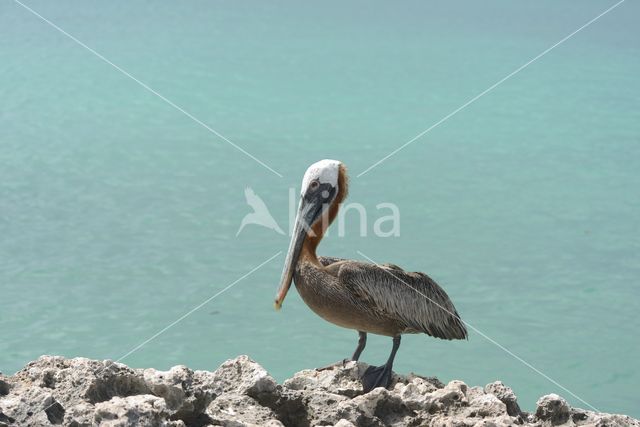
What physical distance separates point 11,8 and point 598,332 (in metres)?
8.87

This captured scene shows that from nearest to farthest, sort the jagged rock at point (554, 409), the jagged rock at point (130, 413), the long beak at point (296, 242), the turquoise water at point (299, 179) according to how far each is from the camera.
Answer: the jagged rock at point (130, 413) → the jagged rock at point (554, 409) → the long beak at point (296, 242) → the turquoise water at point (299, 179)

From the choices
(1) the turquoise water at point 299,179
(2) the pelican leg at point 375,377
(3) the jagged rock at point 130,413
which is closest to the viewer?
(3) the jagged rock at point 130,413

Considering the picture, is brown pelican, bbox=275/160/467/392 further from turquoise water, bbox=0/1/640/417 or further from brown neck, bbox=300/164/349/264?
turquoise water, bbox=0/1/640/417

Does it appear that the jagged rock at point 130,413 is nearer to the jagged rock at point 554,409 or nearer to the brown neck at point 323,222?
the jagged rock at point 554,409

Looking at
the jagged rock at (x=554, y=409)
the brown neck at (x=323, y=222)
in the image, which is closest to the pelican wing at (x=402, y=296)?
the brown neck at (x=323, y=222)

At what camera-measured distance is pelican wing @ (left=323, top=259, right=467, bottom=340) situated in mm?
3824

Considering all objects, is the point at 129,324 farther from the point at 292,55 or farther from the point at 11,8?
the point at 11,8

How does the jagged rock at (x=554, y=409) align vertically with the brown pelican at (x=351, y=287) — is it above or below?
below

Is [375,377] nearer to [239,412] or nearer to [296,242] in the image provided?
[239,412]

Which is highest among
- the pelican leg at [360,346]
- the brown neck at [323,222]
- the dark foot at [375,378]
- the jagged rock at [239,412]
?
the brown neck at [323,222]

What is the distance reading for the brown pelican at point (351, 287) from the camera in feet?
12.6

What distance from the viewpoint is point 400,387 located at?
3.31 metres

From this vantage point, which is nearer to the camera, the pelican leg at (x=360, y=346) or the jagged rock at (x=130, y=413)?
the jagged rock at (x=130, y=413)

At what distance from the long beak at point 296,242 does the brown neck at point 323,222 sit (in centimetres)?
2
